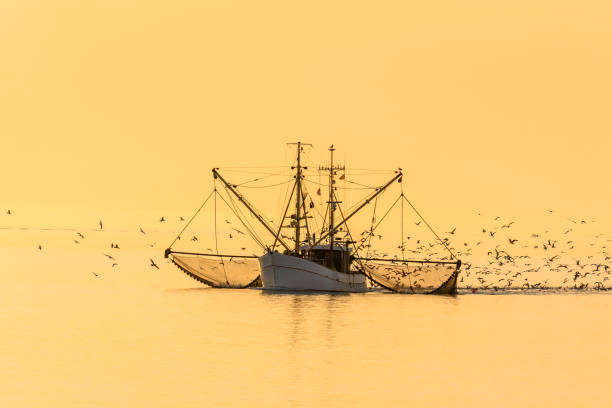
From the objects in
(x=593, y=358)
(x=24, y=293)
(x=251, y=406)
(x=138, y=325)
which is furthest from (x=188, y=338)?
(x=24, y=293)

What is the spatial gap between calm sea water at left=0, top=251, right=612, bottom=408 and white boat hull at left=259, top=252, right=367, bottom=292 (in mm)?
3982

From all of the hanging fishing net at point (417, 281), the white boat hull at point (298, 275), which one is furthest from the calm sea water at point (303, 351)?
the hanging fishing net at point (417, 281)

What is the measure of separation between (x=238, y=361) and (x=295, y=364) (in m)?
2.96

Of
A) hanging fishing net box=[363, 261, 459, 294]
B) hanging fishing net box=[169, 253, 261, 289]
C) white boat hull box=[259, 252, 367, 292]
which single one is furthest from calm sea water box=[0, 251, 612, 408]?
hanging fishing net box=[169, 253, 261, 289]

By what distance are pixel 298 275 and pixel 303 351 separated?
5327cm

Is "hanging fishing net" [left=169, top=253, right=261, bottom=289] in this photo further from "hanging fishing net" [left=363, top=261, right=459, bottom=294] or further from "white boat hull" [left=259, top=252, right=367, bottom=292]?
"hanging fishing net" [left=363, top=261, right=459, bottom=294]

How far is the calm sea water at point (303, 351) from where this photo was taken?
2359 inches

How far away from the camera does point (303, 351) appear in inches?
3066

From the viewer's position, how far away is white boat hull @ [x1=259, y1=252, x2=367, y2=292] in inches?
5153

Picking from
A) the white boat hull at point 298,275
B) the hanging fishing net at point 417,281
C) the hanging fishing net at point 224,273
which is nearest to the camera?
the white boat hull at point 298,275

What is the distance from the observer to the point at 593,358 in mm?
76688

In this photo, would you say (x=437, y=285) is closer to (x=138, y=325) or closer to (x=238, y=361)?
(x=138, y=325)

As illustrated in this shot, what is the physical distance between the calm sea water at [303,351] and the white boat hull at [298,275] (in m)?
3.98

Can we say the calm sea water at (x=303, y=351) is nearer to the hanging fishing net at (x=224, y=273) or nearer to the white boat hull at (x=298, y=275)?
the white boat hull at (x=298, y=275)
